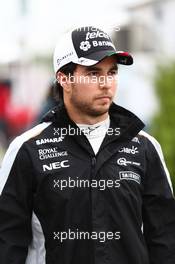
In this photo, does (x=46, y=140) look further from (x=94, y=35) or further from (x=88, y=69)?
(x=94, y=35)

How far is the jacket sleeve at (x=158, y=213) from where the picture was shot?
486cm

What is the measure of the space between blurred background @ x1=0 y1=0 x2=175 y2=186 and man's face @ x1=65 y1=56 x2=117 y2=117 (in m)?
4.60

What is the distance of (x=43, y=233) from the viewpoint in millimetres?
4742

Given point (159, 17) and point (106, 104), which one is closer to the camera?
point (106, 104)

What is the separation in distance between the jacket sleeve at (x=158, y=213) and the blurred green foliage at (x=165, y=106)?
33.6 feet

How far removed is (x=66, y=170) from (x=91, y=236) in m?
0.36

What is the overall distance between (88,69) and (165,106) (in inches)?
450

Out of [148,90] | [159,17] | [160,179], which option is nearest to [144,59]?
[159,17]

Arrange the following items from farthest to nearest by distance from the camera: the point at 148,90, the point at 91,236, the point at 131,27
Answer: the point at 131,27
the point at 148,90
the point at 91,236

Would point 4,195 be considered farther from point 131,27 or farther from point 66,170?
point 131,27

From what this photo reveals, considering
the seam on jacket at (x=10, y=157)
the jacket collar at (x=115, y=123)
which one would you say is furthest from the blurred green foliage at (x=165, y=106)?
the seam on jacket at (x=10, y=157)

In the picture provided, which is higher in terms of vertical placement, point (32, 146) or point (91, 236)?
point (32, 146)

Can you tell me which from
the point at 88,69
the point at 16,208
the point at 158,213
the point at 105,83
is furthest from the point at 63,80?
the point at 158,213

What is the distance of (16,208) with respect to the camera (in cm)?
476
